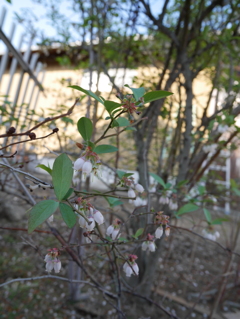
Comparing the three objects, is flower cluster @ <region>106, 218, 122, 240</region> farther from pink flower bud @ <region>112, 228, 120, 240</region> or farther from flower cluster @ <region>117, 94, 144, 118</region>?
flower cluster @ <region>117, 94, 144, 118</region>

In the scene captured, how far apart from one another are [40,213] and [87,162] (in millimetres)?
151

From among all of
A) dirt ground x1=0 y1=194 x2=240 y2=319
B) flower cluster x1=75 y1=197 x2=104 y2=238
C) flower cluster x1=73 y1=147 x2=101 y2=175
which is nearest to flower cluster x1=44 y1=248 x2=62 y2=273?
flower cluster x1=75 y1=197 x2=104 y2=238

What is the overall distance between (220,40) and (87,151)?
1.44 metres

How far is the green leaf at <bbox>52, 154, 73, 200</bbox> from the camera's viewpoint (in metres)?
0.51

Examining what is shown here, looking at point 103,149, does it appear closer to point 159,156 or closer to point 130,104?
point 130,104

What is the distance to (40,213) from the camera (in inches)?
18.8

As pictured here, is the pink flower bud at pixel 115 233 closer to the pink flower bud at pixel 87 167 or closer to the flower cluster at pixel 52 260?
the flower cluster at pixel 52 260

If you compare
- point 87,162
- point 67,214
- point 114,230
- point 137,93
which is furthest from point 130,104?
point 114,230

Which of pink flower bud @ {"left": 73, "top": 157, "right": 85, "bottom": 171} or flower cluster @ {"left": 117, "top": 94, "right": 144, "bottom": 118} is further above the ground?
flower cluster @ {"left": 117, "top": 94, "right": 144, "bottom": 118}

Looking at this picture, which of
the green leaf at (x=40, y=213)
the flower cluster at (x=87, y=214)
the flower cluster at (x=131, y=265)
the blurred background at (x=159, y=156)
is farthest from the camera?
the blurred background at (x=159, y=156)

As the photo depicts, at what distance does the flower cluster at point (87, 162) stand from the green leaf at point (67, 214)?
9 cm

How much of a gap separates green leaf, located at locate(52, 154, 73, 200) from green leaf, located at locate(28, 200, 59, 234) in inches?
1.0

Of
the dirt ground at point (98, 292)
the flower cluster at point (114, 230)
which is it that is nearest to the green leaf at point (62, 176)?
the flower cluster at point (114, 230)

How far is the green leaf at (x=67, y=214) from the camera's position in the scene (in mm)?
498
